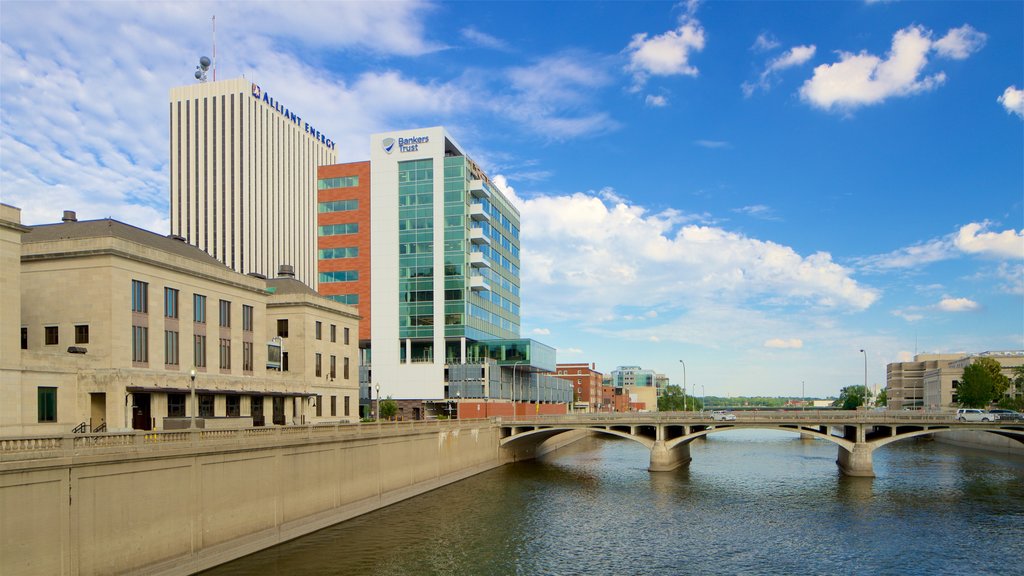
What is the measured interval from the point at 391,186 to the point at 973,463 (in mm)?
85692

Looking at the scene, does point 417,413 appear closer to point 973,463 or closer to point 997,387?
point 973,463

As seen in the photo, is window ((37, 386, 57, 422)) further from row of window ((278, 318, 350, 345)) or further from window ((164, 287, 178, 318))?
row of window ((278, 318, 350, 345))

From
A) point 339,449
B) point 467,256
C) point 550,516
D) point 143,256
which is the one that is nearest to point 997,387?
point 467,256

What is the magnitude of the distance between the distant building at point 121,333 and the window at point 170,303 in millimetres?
75

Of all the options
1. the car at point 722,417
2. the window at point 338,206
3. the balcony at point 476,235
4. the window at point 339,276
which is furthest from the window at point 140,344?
the balcony at point 476,235

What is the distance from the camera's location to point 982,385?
153250 mm

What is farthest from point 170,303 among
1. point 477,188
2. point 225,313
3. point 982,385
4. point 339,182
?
point 982,385

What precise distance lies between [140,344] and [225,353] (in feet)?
36.2

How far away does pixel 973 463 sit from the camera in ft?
309

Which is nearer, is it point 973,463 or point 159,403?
point 159,403

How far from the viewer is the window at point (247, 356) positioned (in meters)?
67.2

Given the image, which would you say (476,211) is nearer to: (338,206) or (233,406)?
(338,206)

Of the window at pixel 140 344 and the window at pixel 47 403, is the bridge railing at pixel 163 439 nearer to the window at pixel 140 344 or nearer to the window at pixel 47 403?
the window at pixel 47 403

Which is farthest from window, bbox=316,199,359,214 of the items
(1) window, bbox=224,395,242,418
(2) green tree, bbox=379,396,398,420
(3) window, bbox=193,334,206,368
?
(3) window, bbox=193,334,206,368
